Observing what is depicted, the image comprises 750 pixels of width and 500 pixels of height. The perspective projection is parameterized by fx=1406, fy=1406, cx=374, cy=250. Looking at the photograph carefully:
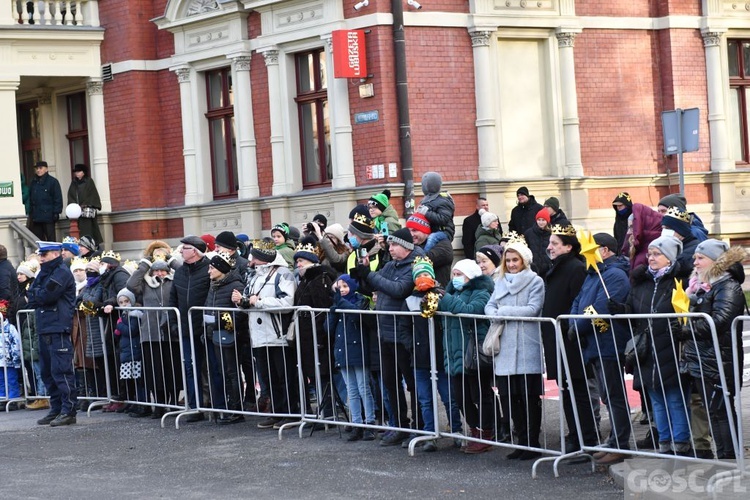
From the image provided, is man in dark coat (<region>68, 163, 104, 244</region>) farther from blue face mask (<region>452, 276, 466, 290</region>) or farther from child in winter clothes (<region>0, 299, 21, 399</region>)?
blue face mask (<region>452, 276, 466, 290</region>)

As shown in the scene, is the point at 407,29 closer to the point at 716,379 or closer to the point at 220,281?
the point at 220,281

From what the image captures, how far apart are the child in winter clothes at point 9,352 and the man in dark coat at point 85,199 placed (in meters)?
10.3

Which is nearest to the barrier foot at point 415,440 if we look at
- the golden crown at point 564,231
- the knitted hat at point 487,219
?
the golden crown at point 564,231

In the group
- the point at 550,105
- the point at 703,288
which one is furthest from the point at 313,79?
the point at 703,288

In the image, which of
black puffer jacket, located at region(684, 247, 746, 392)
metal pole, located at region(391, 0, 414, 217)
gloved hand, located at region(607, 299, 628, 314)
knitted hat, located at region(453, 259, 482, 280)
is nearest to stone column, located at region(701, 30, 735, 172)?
metal pole, located at region(391, 0, 414, 217)

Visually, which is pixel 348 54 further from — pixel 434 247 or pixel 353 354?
pixel 353 354

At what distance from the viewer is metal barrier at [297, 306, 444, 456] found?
11.0m

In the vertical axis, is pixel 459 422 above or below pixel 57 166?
below

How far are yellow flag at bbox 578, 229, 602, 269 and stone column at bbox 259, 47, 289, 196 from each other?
45.6ft

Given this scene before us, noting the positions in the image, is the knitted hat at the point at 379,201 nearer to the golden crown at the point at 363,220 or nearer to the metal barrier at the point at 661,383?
the golden crown at the point at 363,220

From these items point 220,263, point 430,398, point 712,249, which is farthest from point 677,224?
point 220,263

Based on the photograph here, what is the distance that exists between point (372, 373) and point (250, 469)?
1.63 metres

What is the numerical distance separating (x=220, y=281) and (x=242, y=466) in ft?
9.13

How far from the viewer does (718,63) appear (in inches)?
938
